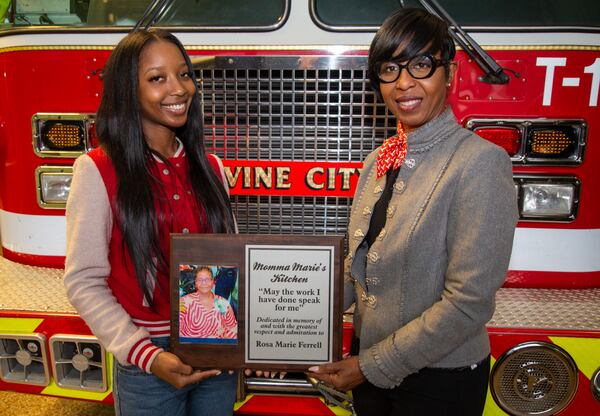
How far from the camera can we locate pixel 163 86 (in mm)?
1327

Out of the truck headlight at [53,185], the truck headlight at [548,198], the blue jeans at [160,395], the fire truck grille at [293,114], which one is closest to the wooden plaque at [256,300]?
the blue jeans at [160,395]

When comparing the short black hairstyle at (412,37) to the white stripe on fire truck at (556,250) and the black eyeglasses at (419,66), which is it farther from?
the white stripe on fire truck at (556,250)

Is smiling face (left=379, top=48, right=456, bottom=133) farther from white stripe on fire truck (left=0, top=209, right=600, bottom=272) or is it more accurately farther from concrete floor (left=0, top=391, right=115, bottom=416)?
concrete floor (left=0, top=391, right=115, bottom=416)

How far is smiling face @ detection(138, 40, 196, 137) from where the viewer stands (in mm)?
1310

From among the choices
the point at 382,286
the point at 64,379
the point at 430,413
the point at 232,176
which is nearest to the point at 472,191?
the point at 382,286

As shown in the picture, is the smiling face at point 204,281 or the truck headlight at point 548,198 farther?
the truck headlight at point 548,198

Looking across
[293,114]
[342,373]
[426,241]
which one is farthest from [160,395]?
[293,114]

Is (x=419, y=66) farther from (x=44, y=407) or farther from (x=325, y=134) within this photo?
(x=44, y=407)

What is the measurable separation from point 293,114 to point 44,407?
2.11 meters

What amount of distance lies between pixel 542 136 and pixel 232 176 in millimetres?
1247

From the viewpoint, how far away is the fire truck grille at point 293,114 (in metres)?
2.07

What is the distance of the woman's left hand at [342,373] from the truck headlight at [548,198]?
1184mm

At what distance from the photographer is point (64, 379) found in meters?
2.04

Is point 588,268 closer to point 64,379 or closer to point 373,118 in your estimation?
point 373,118
